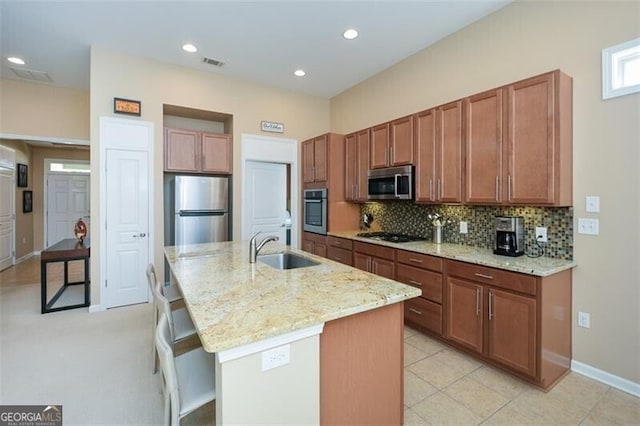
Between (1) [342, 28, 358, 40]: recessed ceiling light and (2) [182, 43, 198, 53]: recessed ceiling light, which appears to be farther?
(2) [182, 43, 198, 53]: recessed ceiling light

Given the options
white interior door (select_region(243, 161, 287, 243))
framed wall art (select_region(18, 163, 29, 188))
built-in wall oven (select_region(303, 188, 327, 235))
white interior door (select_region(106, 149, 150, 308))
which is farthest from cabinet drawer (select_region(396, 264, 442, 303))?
framed wall art (select_region(18, 163, 29, 188))

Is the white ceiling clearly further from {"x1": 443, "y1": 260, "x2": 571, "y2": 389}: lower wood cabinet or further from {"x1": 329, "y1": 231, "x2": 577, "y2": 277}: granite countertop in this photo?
{"x1": 443, "y1": 260, "x2": 571, "y2": 389}: lower wood cabinet

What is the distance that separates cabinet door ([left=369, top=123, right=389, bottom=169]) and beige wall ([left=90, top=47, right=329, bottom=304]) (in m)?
1.72

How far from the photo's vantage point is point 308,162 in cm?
498

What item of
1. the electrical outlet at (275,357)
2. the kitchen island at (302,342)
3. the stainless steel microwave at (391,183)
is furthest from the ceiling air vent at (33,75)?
the electrical outlet at (275,357)

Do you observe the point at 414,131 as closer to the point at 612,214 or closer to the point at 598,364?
the point at 612,214

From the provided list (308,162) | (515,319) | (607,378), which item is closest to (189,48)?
(308,162)

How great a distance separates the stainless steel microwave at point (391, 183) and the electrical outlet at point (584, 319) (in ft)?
5.84

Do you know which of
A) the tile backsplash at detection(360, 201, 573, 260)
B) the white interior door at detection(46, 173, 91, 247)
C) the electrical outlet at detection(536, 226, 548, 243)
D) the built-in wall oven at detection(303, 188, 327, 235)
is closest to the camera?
the tile backsplash at detection(360, 201, 573, 260)

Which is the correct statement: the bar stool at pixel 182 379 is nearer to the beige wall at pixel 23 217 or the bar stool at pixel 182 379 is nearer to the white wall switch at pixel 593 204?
the white wall switch at pixel 593 204

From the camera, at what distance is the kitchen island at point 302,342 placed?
3.70 ft

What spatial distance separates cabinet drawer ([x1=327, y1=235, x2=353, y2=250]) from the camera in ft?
13.0

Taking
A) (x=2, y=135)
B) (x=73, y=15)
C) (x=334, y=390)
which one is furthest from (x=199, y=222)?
(x=334, y=390)

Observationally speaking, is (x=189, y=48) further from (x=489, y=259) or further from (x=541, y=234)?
(x=541, y=234)
